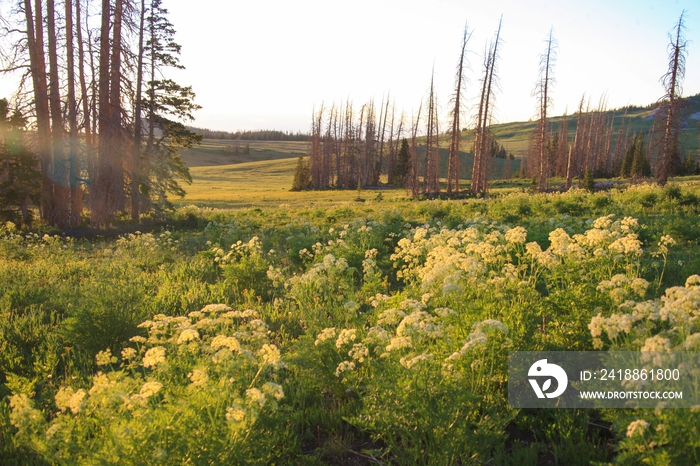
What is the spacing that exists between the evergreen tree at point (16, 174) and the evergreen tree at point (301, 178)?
43428 millimetres

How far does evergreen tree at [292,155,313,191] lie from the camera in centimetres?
6251

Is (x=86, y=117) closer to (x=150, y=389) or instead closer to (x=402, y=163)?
(x=150, y=389)

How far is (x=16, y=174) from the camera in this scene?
1816 centimetres

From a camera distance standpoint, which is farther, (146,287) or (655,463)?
(146,287)

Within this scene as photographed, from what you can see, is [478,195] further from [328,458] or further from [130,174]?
[328,458]

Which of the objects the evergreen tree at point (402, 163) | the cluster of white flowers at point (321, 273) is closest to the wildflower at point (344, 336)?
the cluster of white flowers at point (321, 273)

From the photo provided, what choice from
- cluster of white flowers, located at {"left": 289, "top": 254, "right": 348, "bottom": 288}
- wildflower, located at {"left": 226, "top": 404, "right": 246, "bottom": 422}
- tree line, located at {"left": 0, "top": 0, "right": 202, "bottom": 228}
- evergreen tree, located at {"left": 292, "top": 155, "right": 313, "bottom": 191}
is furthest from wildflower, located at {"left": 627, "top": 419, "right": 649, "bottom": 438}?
evergreen tree, located at {"left": 292, "top": 155, "right": 313, "bottom": 191}

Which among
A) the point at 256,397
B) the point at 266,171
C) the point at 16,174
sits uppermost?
the point at 266,171

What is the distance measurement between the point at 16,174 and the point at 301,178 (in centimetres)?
4592

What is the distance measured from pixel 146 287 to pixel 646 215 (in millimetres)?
14104

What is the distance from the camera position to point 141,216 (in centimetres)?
1966

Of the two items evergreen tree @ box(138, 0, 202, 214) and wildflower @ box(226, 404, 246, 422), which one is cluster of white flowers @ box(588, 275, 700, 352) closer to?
wildflower @ box(226, 404, 246, 422)

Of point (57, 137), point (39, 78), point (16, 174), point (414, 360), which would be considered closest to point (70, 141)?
point (57, 137)

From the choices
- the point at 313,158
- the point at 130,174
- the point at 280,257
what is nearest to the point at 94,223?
the point at 130,174
